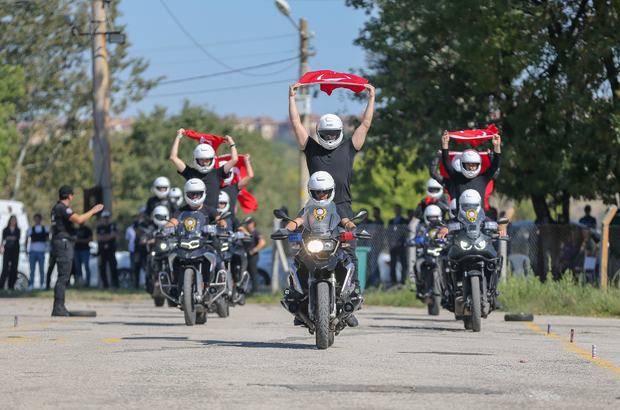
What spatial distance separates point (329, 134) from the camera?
927cm

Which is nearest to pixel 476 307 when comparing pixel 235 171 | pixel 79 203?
pixel 235 171

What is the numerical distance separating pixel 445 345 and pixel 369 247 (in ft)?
38.8

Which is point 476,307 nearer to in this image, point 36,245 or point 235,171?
point 235,171

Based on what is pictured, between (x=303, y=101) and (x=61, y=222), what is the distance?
9.88 m

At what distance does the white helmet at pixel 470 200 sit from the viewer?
38.2ft

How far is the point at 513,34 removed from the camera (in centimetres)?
1936

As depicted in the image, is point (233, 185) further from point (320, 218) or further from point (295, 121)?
point (320, 218)

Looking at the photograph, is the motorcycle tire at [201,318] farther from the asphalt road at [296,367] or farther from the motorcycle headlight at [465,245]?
the motorcycle headlight at [465,245]

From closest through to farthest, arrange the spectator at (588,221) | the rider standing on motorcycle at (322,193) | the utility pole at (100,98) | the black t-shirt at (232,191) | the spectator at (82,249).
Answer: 1. the rider standing on motorcycle at (322,193)
2. the black t-shirt at (232,191)
3. the spectator at (588,221)
4. the spectator at (82,249)
5. the utility pole at (100,98)

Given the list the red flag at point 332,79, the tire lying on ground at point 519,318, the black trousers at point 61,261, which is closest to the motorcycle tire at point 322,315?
the red flag at point 332,79

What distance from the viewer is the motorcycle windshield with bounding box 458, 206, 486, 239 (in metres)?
11.6

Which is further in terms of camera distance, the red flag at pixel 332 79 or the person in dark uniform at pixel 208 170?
the person in dark uniform at pixel 208 170

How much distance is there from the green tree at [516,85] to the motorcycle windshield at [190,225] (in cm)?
945

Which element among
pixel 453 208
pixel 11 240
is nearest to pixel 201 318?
Result: pixel 453 208
